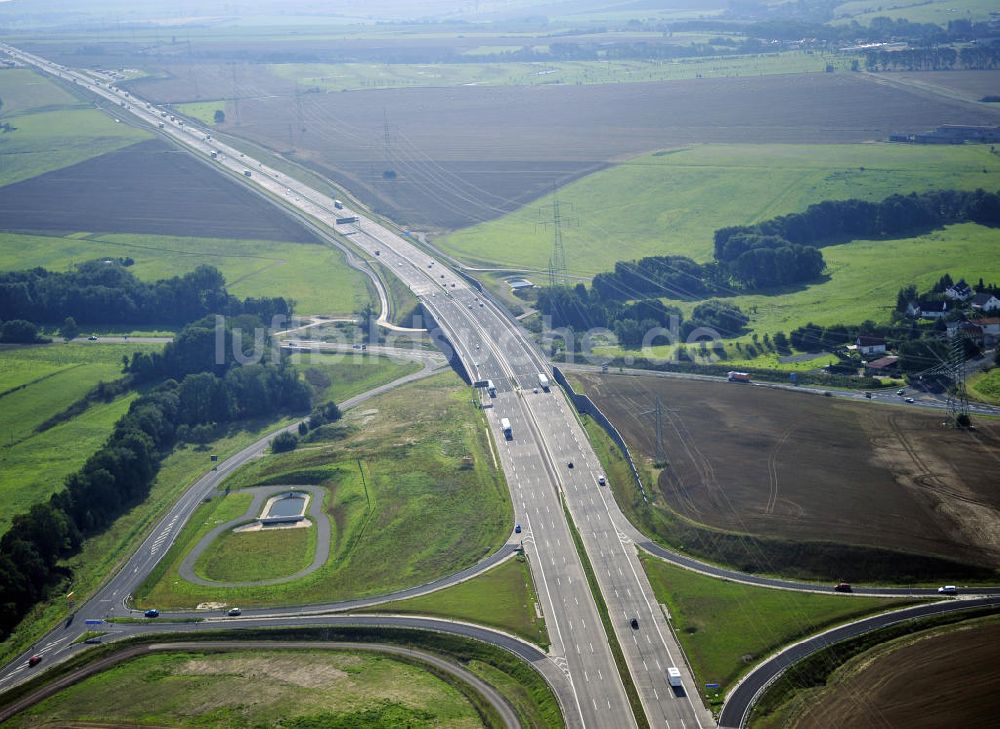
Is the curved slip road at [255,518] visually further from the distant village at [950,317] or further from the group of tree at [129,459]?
the distant village at [950,317]

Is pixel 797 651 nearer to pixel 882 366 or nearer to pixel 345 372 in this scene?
pixel 882 366

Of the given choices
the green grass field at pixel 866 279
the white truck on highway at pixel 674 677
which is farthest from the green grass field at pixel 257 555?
the green grass field at pixel 866 279

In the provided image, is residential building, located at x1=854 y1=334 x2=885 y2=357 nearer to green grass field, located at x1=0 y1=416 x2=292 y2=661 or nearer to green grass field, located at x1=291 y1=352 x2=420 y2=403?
green grass field, located at x1=291 y1=352 x2=420 y2=403

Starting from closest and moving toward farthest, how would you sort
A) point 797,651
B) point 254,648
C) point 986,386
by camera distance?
point 797,651 → point 254,648 → point 986,386

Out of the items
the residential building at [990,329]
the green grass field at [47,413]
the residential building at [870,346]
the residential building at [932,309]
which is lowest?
the green grass field at [47,413]

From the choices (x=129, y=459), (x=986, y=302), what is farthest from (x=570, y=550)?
(x=986, y=302)

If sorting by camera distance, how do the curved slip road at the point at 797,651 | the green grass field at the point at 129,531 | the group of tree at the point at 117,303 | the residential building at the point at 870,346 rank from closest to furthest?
the curved slip road at the point at 797,651, the green grass field at the point at 129,531, the residential building at the point at 870,346, the group of tree at the point at 117,303
